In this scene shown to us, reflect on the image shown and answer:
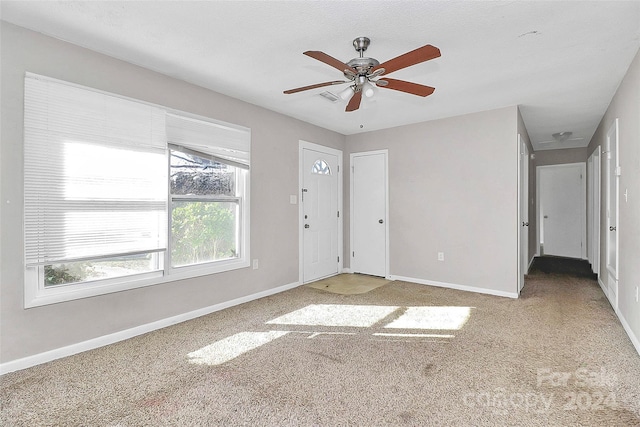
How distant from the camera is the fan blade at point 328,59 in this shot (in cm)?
198

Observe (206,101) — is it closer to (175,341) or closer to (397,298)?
(175,341)

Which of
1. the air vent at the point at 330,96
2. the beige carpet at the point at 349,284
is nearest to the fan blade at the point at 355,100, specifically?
the air vent at the point at 330,96

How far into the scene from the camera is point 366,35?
7.87 feet

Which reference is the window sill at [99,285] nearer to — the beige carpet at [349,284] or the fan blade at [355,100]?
the beige carpet at [349,284]

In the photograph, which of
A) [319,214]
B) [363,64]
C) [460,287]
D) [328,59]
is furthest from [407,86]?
[460,287]

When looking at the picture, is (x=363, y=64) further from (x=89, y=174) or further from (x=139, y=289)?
(x=139, y=289)

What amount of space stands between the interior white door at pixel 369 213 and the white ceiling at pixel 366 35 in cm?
167

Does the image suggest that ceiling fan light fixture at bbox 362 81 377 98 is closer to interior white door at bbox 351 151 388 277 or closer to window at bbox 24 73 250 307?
window at bbox 24 73 250 307

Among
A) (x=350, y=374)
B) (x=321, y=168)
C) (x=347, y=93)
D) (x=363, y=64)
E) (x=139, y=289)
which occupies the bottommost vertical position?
(x=350, y=374)

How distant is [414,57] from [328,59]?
0.54 m

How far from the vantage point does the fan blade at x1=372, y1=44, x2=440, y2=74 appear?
1.91 meters

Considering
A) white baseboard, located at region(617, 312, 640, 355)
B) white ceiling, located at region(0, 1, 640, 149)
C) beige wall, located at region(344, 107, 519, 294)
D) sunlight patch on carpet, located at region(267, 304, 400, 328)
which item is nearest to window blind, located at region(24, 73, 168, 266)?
white ceiling, located at region(0, 1, 640, 149)

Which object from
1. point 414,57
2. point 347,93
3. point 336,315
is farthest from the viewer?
point 336,315

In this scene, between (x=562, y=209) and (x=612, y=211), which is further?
(x=562, y=209)
